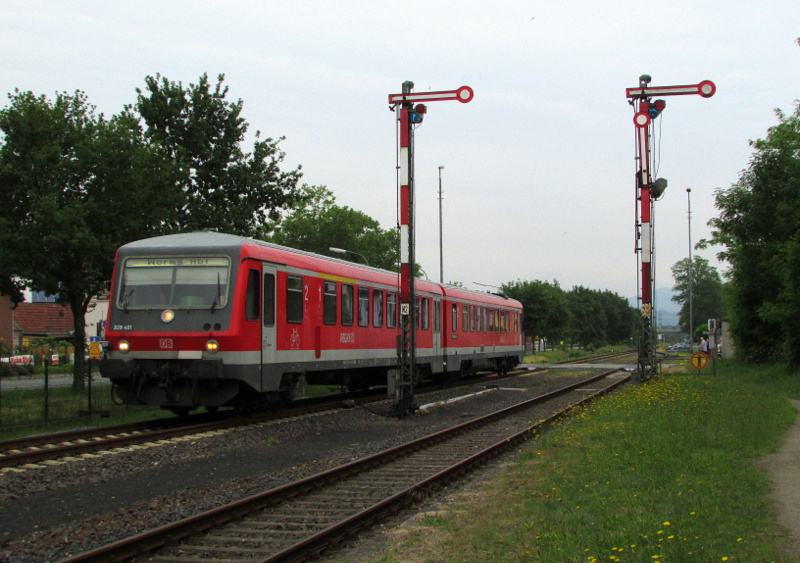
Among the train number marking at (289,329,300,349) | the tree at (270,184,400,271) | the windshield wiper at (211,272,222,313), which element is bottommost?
the train number marking at (289,329,300,349)

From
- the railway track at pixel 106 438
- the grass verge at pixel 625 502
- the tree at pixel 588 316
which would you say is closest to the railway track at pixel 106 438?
the railway track at pixel 106 438

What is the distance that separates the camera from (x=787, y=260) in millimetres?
26500

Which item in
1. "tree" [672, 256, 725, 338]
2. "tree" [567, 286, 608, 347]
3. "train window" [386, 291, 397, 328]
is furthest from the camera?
"tree" [672, 256, 725, 338]

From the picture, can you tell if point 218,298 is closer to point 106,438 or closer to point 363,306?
point 106,438

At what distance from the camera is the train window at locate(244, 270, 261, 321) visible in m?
14.6

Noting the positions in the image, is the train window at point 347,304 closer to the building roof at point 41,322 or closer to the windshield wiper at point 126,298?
the windshield wiper at point 126,298

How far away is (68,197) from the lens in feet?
71.1

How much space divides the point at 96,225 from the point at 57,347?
35758mm

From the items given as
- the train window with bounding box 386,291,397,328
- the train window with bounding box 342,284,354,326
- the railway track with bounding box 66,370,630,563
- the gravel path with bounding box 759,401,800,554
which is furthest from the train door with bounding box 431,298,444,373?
the gravel path with bounding box 759,401,800,554

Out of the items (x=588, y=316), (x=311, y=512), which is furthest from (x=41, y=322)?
(x=588, y=316)

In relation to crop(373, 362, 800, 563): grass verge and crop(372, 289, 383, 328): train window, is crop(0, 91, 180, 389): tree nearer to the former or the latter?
crop(372, 289, 383, 328): train window

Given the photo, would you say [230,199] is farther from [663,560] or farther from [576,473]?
[663,560]

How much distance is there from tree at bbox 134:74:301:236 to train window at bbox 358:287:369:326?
10.7 meters

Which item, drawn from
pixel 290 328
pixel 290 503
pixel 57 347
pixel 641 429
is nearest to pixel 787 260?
pixel 641 429
